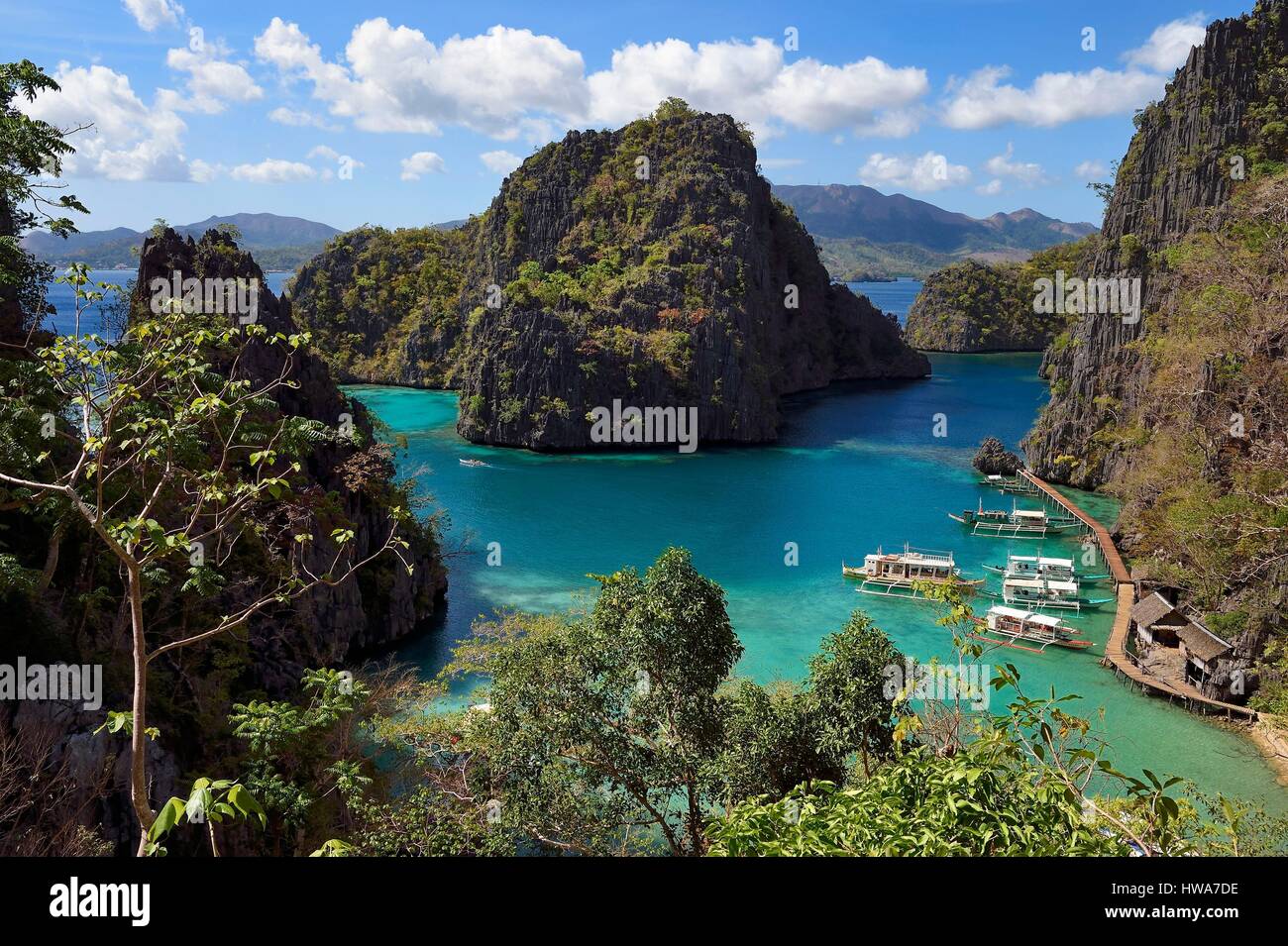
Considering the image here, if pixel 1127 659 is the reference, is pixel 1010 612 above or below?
above

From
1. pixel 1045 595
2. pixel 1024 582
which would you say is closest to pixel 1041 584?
pixel 1045 595

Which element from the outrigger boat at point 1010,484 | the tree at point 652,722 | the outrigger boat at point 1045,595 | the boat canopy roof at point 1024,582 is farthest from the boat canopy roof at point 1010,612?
the outrigger boat at point 1010,484

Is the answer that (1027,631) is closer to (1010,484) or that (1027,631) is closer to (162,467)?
(1010,484)

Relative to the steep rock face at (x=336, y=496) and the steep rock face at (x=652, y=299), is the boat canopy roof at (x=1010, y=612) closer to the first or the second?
the steep rock face at (x=336, y=496)

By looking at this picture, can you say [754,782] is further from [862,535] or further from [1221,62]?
[1221,62]

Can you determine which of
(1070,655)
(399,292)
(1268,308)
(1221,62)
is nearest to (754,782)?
(1070,655)

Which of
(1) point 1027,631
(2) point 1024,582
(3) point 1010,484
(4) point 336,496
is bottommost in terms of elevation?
(1) point 1027,631

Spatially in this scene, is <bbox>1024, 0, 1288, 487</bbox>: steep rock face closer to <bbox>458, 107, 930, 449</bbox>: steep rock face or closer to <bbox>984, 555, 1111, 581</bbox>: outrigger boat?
<bbox>984, 555, 1111, 581</bbox>: outrigger boat
